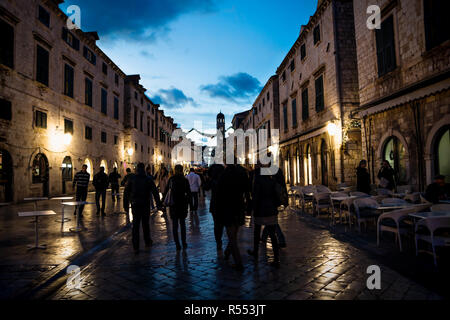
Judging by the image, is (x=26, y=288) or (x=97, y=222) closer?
(x=26, y=288)

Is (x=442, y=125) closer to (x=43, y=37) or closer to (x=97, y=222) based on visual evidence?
(x=97, y=222)

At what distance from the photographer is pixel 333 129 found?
571 inches

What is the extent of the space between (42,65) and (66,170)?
252 inches

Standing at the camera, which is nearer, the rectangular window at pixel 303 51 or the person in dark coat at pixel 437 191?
the person in dark coat at pixel 437 191

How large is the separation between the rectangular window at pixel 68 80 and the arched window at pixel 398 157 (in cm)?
1876

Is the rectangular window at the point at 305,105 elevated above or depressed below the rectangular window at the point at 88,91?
below

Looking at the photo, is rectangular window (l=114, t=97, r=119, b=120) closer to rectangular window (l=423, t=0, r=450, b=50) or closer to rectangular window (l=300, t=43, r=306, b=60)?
rectangular window (l=300, t=43, r=306, b=60)

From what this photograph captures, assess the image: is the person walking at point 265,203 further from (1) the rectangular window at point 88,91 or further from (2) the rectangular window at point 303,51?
(1) the rectangular window at point 88,91

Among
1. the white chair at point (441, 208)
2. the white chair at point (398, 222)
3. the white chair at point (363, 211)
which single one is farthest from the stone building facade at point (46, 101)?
the white chair at point (441, 208)

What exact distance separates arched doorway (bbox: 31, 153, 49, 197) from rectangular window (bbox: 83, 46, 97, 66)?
9.52 m

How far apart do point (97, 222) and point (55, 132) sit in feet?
35.6

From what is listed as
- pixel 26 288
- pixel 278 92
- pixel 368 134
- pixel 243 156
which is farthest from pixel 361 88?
pixel 243 156

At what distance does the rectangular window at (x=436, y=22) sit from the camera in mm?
7941

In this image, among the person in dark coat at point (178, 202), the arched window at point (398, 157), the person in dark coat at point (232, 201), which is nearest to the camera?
the person in dark coat at point (232, 201)
